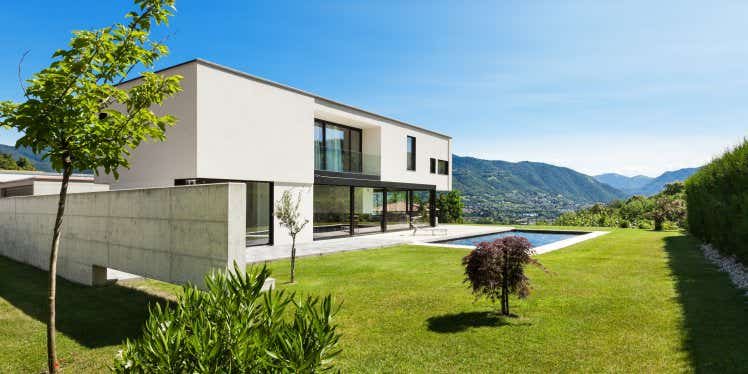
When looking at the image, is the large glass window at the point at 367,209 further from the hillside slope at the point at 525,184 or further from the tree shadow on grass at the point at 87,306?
the hillside slope at the point at 525,184

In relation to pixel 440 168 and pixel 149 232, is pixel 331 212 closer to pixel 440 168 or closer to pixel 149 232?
pixel 440 168

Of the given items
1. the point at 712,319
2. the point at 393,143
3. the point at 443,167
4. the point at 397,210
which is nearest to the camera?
the point at 712,319

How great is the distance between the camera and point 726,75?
14578mm

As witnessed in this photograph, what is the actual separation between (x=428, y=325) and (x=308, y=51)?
17.0m

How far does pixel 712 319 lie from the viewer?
20.2 feet

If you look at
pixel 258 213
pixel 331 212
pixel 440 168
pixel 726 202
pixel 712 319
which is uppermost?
pixel 440 168

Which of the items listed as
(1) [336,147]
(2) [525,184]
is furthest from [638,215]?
(2) [525,184]

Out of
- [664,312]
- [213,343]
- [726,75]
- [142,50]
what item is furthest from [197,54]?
[726,75]

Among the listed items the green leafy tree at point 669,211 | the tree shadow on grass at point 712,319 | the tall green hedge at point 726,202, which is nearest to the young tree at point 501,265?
the tree shadow on grass at point 712,319

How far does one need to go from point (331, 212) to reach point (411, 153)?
6989 millimetres

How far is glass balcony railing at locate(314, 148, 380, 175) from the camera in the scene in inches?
768

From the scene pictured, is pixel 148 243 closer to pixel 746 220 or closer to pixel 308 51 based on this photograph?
pixel 746 220

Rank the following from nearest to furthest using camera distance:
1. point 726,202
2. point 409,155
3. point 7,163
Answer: point 726,202 < point 409,155 < point 7,163

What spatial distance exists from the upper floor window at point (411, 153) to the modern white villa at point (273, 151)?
0.07 m
